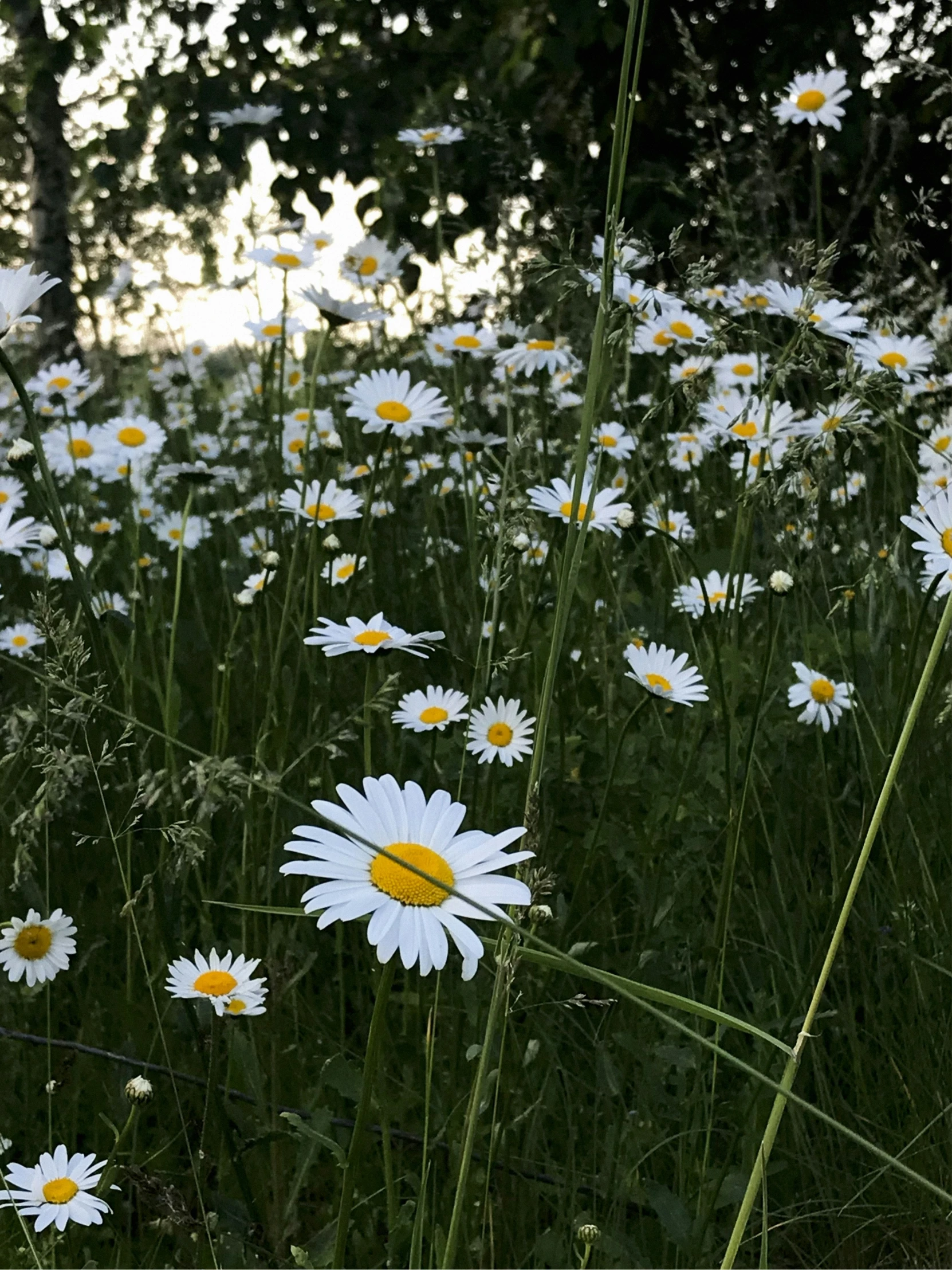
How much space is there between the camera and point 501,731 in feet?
4.36

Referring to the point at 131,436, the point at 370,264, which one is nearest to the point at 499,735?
the point at 370,264

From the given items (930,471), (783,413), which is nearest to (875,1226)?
(783,413)

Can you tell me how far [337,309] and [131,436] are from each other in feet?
3.34

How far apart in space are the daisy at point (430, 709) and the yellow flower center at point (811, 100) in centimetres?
151

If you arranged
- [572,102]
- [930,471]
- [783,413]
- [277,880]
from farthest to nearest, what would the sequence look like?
1. [572,102]
2. [930,471]
3. [783,413]
4. [277,880]

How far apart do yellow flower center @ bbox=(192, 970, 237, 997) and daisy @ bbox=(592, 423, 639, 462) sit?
1403 millimetres

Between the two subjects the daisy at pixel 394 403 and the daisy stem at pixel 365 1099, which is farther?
the daisy at pixel 394 403

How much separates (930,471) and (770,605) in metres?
1.61

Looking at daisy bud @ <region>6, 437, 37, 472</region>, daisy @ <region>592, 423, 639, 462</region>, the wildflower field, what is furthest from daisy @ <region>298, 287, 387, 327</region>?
daisy @ <region>592, 423, 639, 462</region>

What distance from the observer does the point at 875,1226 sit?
1046 millimetres

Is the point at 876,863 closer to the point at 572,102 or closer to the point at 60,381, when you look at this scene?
the point at 60,381

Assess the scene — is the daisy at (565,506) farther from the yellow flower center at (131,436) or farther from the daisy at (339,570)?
the yellow flower center at (131,436)

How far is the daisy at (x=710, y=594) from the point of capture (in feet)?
5.10

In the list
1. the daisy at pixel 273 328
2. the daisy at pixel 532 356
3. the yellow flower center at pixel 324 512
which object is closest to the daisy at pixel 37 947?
the yellow flower center at pixel 324 512
